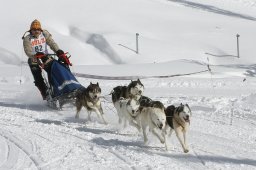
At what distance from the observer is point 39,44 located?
949cm

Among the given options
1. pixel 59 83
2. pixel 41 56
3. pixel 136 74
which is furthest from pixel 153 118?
pixel 136 74

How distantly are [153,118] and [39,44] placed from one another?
3.97 m

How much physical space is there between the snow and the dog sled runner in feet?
0.80

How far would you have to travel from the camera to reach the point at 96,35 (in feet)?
59.1

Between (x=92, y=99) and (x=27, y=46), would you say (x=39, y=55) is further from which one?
(x=92, y=99)

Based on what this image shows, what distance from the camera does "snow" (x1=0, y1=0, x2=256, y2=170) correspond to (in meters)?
6.01

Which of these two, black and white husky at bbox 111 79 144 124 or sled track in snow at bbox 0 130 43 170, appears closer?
sled track in snow at bbox 0 130 43 170

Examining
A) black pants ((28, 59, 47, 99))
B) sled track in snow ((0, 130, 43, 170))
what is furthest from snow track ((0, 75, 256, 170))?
black pants ((28, 59, 47, 99))

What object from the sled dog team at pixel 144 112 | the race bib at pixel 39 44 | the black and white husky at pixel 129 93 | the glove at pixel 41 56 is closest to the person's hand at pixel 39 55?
the glove at pixel 41 56

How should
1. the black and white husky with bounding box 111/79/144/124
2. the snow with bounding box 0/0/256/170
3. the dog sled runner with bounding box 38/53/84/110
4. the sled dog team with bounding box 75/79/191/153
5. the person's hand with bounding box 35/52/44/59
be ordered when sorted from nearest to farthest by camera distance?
the snow with bounding box 0/0/256/170, the sled dog team with bounding box 75/79/191/153, the black and white husky with bounding box 111/79/144/124, the dog sled runner with bounding box 38/53/84/110, the person's hand with bounding box 35/52/44/59

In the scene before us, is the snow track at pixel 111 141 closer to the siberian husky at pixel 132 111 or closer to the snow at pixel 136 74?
the snow at pixel 136 74

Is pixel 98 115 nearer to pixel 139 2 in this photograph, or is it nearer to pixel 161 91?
pixel 161 91

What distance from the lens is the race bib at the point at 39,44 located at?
941cm

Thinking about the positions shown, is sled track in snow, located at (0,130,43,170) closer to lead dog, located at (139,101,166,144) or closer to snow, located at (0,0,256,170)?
snow, located at (0,0,256,170)
